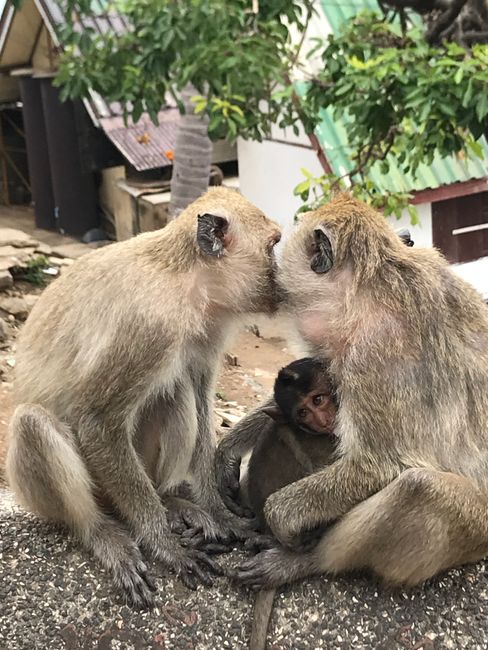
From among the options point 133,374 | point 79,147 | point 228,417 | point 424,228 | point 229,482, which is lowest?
point 228,417

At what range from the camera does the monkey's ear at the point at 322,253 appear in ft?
10.6

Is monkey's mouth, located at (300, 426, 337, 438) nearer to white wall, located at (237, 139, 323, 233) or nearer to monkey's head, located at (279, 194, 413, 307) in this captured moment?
monkey's head, located at (279, 194, 413, 307)

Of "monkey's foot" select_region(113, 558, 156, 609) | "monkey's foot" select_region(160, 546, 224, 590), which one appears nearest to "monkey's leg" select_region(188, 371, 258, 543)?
"monkey's foot" select_region(160, 546, 224, 590)

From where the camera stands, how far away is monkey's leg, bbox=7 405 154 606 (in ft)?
11.2

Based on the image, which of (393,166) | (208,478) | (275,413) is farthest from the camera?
(393,166)

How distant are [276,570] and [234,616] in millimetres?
277

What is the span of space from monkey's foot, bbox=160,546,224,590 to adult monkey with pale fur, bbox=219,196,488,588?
0.18 m

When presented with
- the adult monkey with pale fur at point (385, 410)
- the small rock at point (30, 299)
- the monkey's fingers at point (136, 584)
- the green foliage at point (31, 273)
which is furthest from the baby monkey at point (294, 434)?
the green foliage at point (31, 273)

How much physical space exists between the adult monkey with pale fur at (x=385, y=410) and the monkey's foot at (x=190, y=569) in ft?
0.59

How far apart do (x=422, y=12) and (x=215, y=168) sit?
807cm

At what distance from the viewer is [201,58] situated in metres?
6.57

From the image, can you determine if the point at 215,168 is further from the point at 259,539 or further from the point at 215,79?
the point at 259,539

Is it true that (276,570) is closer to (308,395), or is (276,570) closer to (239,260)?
(308,395)

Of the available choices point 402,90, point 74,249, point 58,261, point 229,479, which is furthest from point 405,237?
point 74,249
